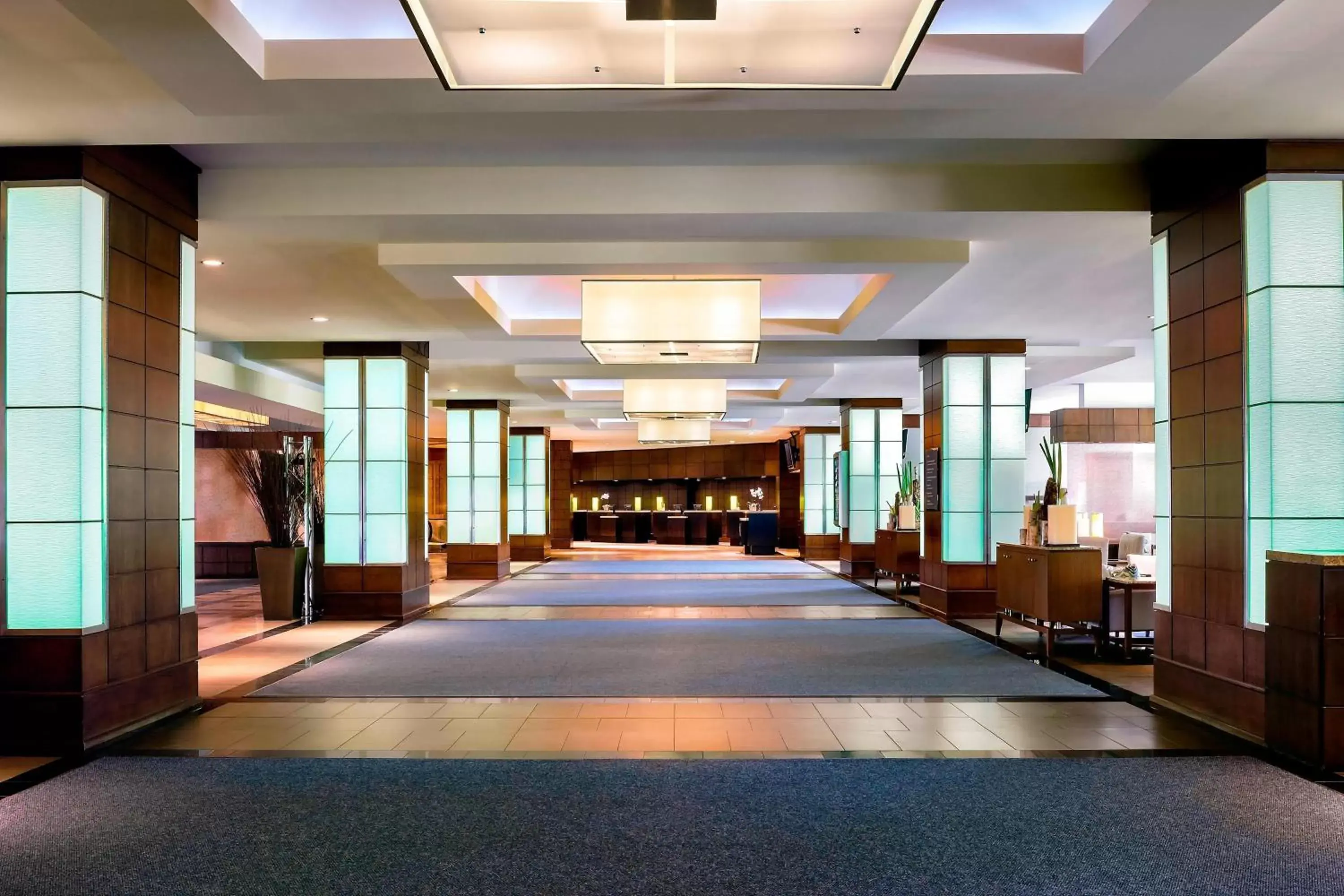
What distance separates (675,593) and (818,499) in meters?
8.42

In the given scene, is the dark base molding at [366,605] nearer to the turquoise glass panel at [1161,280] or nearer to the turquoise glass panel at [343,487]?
the turquoise glass panel at [343,487]

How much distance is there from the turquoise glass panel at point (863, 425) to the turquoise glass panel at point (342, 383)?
8898 millimetres

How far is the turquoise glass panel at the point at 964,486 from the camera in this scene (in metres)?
10.1

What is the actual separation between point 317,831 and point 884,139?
4.43 meters

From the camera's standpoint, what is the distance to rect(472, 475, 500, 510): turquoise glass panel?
15.5 m

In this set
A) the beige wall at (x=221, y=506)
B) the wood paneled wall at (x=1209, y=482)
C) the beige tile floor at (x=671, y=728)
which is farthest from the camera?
the beige wall at (x=221, y=506)

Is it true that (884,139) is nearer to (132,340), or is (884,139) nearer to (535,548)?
(132,340)

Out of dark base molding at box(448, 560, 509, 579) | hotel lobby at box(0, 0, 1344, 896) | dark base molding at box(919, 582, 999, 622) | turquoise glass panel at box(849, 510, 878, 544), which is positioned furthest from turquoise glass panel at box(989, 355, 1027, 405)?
dark base molding at box(448, 560, 509, 579)

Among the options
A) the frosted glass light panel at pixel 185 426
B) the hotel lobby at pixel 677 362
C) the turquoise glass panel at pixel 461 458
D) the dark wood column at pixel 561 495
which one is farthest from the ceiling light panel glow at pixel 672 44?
the dark wood column at pixel 561 495

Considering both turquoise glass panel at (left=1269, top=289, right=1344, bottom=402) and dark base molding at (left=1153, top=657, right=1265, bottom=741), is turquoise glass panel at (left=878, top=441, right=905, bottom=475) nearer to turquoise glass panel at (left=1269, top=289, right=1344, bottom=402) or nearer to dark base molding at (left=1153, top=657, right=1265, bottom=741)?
dark base molding at (left=1153, top=657, right=1265, bottom=741)

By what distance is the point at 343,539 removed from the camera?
33.3 feet

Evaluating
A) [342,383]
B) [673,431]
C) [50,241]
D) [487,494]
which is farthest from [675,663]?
[673,431]

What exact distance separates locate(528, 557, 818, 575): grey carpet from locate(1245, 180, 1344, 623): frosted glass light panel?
1149 centimetres

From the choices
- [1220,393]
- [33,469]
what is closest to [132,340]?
[33,469]
